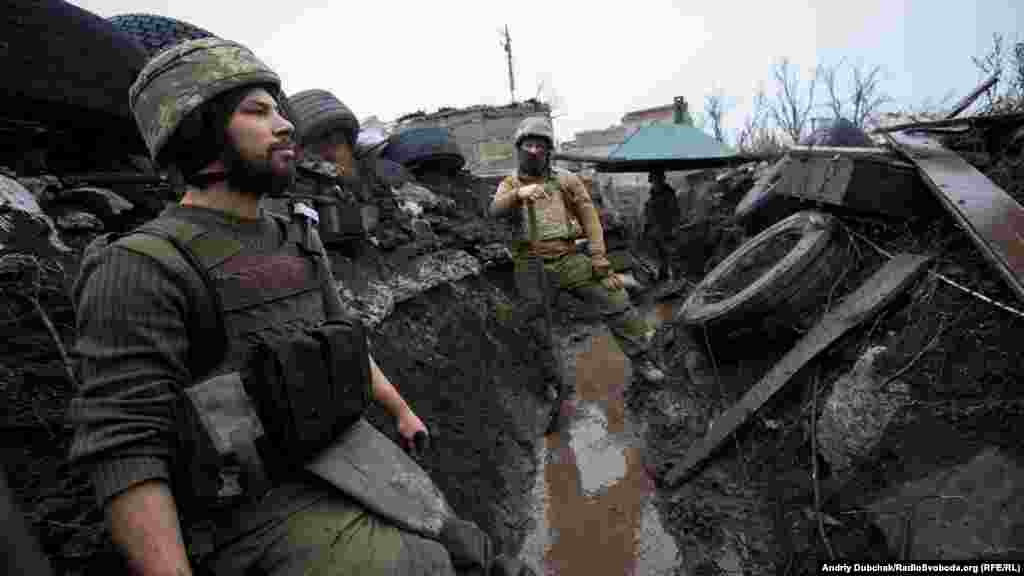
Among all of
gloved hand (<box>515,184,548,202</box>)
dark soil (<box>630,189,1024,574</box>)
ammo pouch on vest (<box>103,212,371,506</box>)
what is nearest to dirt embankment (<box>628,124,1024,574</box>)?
dark soil (<box>630,189,1024,574</box>)

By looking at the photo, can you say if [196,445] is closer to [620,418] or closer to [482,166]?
[620,418]

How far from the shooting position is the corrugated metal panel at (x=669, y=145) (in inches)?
392

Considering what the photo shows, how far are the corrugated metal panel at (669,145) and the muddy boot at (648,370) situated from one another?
6297 mm

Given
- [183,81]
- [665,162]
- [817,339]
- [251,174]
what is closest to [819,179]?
[817,339]

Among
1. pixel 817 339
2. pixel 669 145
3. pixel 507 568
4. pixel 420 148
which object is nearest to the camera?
pixel 507 568

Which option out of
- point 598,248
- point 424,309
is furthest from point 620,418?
point 424,309

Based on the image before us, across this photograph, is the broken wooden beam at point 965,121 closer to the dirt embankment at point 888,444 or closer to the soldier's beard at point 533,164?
the dirt embankment at point 888,444

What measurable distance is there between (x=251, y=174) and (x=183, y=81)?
310 mm

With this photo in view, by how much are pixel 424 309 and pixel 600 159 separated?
7.18 metres

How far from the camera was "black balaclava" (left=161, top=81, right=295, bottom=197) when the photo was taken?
142 centimetres

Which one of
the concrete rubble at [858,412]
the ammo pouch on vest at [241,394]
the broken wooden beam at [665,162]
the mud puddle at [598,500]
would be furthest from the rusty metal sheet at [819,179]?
the broken wooden beam at [665,162]

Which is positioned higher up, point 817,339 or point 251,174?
point 251,174

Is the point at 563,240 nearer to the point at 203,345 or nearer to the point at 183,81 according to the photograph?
the point at 183,81

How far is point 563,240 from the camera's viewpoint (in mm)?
4801
